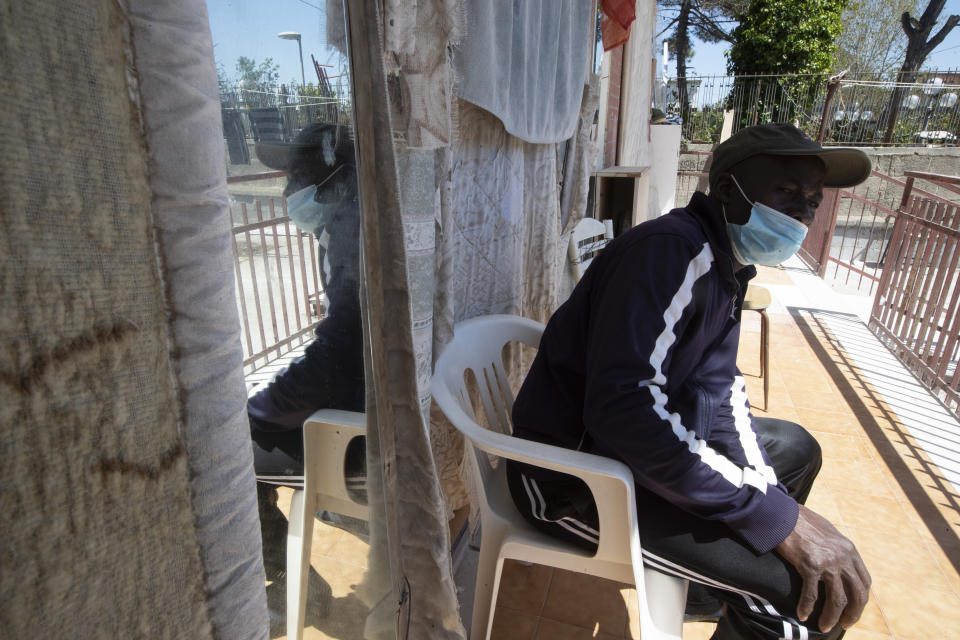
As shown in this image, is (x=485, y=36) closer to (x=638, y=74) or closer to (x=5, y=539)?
(x=5, y=539)

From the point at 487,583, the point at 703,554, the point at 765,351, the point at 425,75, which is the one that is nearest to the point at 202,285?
the point at 425,75

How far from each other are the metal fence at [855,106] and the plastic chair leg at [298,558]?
13.8m

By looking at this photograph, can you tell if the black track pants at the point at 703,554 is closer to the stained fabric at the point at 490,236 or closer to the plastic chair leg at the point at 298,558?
the stained fabric at the point at 490,236

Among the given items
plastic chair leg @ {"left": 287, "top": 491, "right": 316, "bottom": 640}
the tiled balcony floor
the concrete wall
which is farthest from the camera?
the concrete wall

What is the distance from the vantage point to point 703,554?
143 centimetres

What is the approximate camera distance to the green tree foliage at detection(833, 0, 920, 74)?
19.1m

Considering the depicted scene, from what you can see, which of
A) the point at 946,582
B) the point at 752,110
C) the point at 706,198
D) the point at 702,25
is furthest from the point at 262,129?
the point at 702,25

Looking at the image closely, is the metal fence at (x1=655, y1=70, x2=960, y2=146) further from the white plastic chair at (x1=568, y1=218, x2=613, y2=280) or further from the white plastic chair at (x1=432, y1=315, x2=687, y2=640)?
the white plastic chair at (x1=432, y1=315, x2=687, y2=640)

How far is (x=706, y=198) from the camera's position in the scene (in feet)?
5.55

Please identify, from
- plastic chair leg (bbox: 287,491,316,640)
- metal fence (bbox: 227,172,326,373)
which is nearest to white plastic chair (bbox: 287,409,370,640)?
plastic chair leg (bbox: 287,491,316,640)

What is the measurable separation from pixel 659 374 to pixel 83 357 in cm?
126

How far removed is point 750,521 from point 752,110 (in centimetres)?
1465

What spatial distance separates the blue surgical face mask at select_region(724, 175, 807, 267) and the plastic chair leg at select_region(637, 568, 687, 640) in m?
1.02

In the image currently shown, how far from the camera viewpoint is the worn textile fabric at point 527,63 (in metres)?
1.62
